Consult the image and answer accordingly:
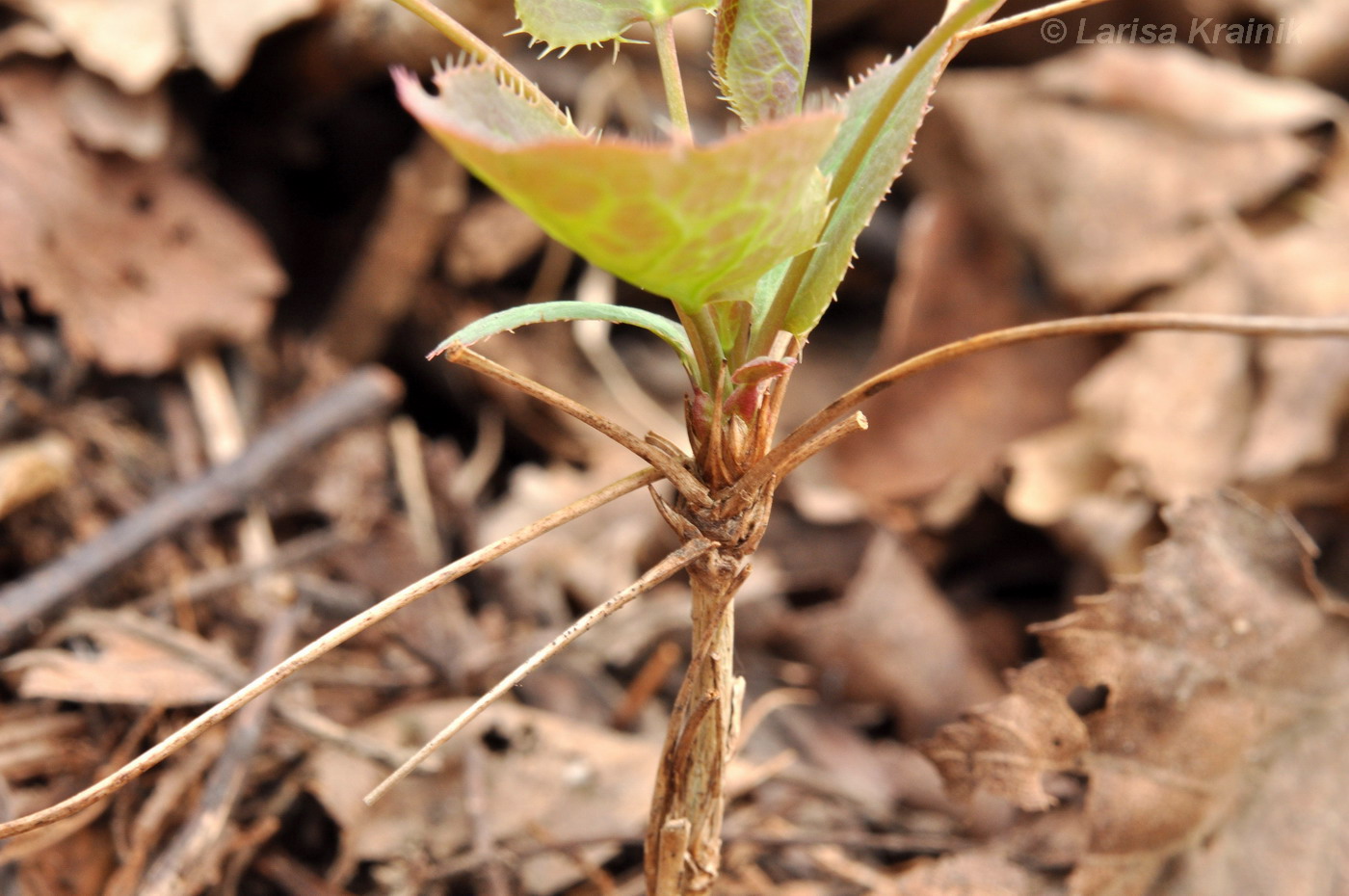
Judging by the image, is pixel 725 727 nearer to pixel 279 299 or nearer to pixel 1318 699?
pixel 1318 699

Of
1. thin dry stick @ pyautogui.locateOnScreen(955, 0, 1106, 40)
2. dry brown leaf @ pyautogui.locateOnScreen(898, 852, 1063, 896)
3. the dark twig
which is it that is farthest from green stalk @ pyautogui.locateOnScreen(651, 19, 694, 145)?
the dark twig

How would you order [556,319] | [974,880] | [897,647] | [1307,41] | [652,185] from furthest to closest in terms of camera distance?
[1307,41]
[897,647]
[974,880]
[556,319]
[652,185]

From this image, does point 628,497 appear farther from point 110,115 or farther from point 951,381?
point 110,115

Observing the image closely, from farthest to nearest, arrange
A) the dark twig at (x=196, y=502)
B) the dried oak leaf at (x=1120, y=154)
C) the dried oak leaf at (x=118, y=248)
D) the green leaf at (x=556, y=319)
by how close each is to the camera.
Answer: the dried oak leaf at (x=1120, y=154) → the dried oak leaf at (x=118, y=248) → the dark twig at (x=196, y=502) → the green leaf at (x=556, y=319)

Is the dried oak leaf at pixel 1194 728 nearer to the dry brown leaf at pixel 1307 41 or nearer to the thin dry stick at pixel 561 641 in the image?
the thin dry stick at pixel 561 641

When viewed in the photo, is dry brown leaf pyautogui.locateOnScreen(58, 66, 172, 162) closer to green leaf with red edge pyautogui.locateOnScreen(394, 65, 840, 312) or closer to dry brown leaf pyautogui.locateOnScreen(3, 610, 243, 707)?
dry brown leaf pyautogui.locateOnScreen(3, 610, 243, 707)

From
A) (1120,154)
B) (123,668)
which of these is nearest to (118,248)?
(123,668)

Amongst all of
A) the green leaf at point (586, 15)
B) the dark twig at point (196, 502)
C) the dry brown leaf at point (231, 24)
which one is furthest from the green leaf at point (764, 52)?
the dry brown leaf at point (231, 24)
